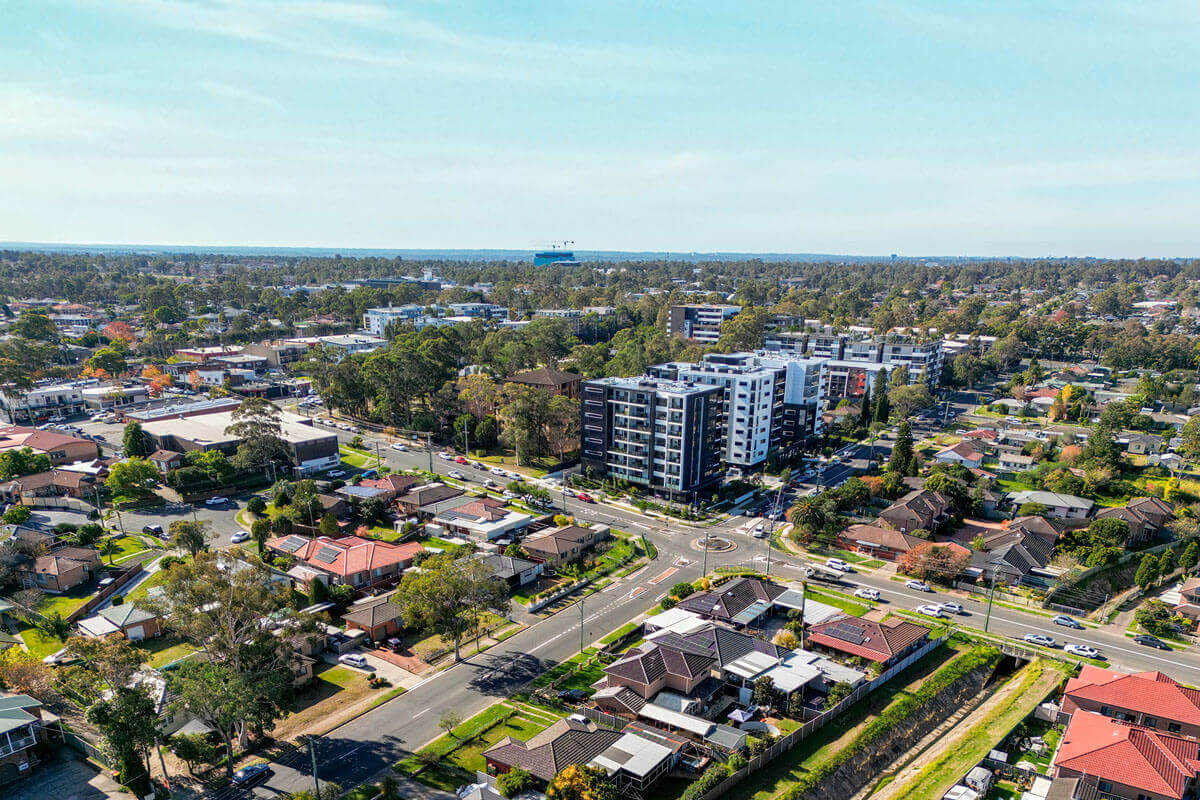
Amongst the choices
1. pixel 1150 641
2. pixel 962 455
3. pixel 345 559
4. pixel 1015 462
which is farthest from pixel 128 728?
pixel 1015 462

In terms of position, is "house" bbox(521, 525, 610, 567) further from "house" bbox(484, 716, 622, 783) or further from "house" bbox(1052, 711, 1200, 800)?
"house" bbox(1052, 711, 1200, 800)

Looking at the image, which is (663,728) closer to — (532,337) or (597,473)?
(597,473)

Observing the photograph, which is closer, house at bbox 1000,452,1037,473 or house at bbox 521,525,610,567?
house at bbox 521,525,610,567

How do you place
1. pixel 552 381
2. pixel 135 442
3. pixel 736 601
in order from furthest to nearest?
pixel 552 381 < pixel 135 442 < pixel 736 601

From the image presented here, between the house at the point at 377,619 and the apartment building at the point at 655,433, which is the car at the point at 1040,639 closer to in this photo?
the apartment building at the point at 655,433

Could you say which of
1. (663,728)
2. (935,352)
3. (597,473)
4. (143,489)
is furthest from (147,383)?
(935,352)

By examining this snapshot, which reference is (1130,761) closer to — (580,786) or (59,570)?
(580,786)

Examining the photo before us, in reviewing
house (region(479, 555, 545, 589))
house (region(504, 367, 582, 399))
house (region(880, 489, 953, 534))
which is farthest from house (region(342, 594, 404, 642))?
house (region(504, 367, 582, 399))
